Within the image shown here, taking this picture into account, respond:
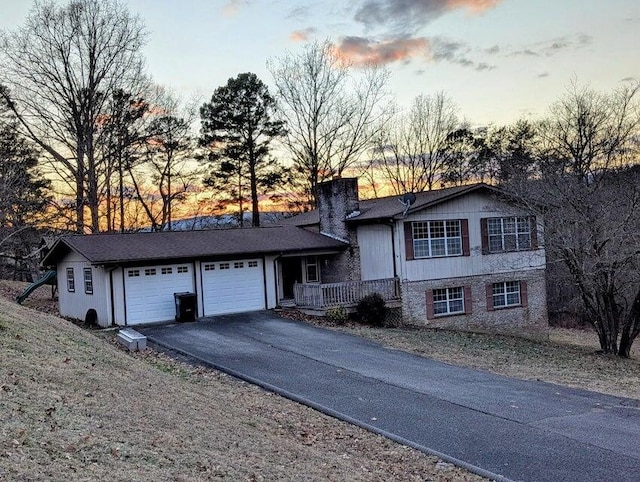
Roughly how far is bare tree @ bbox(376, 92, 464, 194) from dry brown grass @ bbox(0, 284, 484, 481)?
3373 centimetres

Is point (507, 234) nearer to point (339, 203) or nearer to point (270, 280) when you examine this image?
point (339, 203)

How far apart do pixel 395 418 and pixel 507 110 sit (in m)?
34.0

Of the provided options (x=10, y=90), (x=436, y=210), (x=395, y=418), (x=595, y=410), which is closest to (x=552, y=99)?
(x=436, y=210)

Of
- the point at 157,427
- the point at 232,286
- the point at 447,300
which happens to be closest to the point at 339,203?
the point at 232,286

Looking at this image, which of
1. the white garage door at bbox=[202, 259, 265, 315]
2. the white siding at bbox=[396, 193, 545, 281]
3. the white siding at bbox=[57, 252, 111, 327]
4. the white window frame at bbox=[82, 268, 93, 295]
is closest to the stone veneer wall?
the white siding at bbox=[396, 193, 545, 281]

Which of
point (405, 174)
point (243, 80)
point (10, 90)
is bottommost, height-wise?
point (405, 174)

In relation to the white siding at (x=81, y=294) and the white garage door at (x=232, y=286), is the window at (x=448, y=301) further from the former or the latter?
the white siding at (x=81, y=294)

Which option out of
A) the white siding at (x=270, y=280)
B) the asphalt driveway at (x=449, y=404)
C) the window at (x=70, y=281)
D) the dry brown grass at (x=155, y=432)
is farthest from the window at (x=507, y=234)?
the window at (x=70, y=281)

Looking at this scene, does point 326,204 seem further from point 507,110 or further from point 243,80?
point 507,110

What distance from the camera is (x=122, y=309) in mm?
18688

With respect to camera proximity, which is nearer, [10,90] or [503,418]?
[503,418]

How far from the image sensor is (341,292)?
68.2 ft

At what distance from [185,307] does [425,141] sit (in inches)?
1108

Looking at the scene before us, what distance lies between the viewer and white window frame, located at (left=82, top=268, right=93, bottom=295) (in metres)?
19.8
